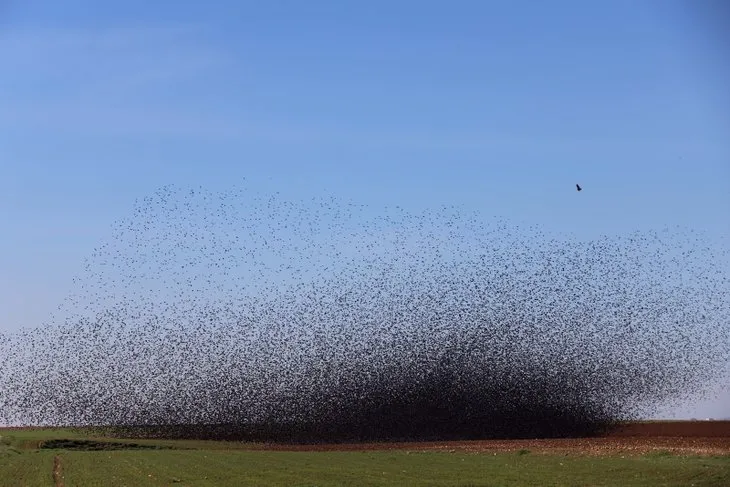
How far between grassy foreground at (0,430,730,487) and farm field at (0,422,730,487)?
0.04 metres

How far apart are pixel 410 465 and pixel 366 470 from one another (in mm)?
3011

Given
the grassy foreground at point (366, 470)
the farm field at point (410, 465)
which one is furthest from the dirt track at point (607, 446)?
A: the grassy foreground at point (366, 470)

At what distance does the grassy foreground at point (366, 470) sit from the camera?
32.8 meters

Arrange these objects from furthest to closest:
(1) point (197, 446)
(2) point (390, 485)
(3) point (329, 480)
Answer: (1) point (197, 446) → (3) point (329, 480) → (2) point (390, 485)

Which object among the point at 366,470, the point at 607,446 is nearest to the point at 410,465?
the point at 366,470

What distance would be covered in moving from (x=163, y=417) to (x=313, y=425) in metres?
12.0

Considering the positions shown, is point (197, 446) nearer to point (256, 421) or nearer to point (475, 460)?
point (256, 421)

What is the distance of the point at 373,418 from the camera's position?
69875mm

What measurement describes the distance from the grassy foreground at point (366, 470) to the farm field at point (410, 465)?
38 mm

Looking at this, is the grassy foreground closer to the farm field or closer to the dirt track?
the farm field

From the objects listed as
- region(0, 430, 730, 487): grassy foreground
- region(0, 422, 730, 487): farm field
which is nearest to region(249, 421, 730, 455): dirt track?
region(0, 422, 730, 487): farm field

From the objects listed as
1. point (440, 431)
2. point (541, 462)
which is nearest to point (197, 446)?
point (440, 431)

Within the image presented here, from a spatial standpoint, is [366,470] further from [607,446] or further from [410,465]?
[607,446]

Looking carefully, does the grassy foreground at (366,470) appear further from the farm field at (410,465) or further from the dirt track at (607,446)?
the dirt track at (607,446)
